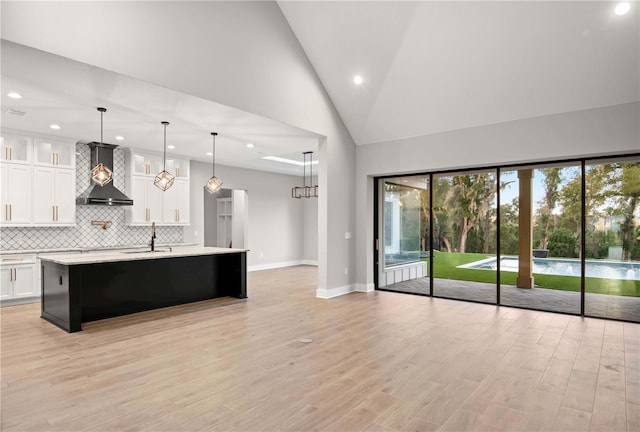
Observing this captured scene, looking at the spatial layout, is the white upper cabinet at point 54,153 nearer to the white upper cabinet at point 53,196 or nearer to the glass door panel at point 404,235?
the white upper cabinet at point 53,196

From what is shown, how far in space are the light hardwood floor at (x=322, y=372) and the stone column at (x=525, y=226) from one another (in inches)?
32.7

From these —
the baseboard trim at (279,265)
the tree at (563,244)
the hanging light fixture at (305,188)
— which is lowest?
the baseboard trim at (279,265)

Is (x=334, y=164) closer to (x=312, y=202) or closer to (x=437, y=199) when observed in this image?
(x=437, y=199)

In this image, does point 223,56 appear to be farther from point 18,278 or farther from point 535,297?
point 535,297

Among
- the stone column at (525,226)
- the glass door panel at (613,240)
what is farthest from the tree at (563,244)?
the stone column at (525,226)

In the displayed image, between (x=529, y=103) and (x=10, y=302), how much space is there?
8.68 m

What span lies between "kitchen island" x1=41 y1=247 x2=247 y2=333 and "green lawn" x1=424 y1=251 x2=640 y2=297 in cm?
364

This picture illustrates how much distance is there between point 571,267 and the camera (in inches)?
221

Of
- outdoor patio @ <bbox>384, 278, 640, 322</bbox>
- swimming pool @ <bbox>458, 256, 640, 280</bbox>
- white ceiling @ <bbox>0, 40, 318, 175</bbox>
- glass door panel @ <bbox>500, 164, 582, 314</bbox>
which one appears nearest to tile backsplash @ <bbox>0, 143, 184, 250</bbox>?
white ceiling @ <bbox>0, 40, 318, 175</bbox>

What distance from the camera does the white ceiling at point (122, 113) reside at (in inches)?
153

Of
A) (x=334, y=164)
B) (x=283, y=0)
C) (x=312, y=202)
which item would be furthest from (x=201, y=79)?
(x=312, y=202)

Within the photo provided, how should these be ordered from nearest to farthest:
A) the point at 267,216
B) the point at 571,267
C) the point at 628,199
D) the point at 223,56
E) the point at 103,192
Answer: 1. the point at 223,56
2. the point at 628,199
3. the point at 571,267
4. the point at 103,192
5. the point at 267,216

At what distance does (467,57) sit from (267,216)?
23.5 ft

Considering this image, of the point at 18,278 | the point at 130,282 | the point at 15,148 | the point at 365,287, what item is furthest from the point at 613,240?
the point at 15,148
